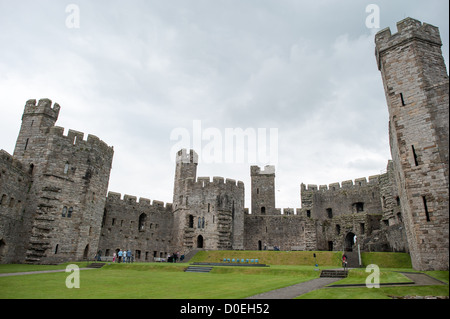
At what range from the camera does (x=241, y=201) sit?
135 ft

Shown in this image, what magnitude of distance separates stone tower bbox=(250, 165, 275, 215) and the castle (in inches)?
6.4

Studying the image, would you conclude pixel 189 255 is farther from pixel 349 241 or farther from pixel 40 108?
pixel 40 108

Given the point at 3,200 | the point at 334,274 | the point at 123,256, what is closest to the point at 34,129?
the point at 3,200

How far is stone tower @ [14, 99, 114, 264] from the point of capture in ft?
84.8

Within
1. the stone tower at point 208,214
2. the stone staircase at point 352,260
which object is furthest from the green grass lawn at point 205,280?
the stone tower at point 208,214

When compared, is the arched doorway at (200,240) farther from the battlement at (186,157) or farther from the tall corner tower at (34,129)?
the tall corner tower at (34,129)

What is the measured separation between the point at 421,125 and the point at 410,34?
6653 millimetres

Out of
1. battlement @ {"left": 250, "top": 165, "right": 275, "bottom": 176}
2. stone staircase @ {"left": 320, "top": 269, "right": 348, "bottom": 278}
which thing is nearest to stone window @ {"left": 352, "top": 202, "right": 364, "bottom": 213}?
battlement @ {"left": 250, "top": 165, "right": 275, "bottom": 176}
